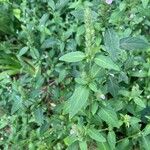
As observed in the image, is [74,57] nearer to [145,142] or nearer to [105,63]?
[105,63]

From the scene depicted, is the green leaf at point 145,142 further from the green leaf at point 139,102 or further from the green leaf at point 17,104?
the green leaf at point 17,104

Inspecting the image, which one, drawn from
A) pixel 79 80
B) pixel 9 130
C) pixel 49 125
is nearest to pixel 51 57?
pixel 49 125

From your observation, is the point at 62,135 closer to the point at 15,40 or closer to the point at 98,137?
the point at 98,137

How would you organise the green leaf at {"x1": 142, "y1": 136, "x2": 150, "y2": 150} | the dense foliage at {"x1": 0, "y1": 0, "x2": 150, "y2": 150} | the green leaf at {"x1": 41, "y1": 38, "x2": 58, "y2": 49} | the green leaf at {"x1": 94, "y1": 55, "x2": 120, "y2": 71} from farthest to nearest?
the green leaf at {"x1": 41, "y1": 38, "x2": 58, "y2": 49}, the green leaf at {"x1": 142, "y1": 136, "x2": 150, "y2": 150}, the dense foliage at {"x1": 0, "y1": 0, "x2": 150, "y2": 150}, the green leaf at {"x1": 94, "y1": 55, "x2": 120, "y2": 71}

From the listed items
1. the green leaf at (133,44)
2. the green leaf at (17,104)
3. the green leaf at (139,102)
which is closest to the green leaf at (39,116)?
the green leaf at (17,104)

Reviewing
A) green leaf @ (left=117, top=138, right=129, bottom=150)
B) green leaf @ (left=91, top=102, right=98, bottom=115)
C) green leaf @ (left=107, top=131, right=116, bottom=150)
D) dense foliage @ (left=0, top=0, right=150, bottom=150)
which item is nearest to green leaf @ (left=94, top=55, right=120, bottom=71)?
dense foliage @ (left=0, top=0, right=150, bottom=150)

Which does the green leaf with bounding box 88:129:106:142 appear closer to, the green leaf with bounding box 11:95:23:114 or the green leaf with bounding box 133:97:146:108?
the green leaf with bounding box 133:97:146:108

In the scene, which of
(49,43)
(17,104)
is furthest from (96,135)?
(49,43)
